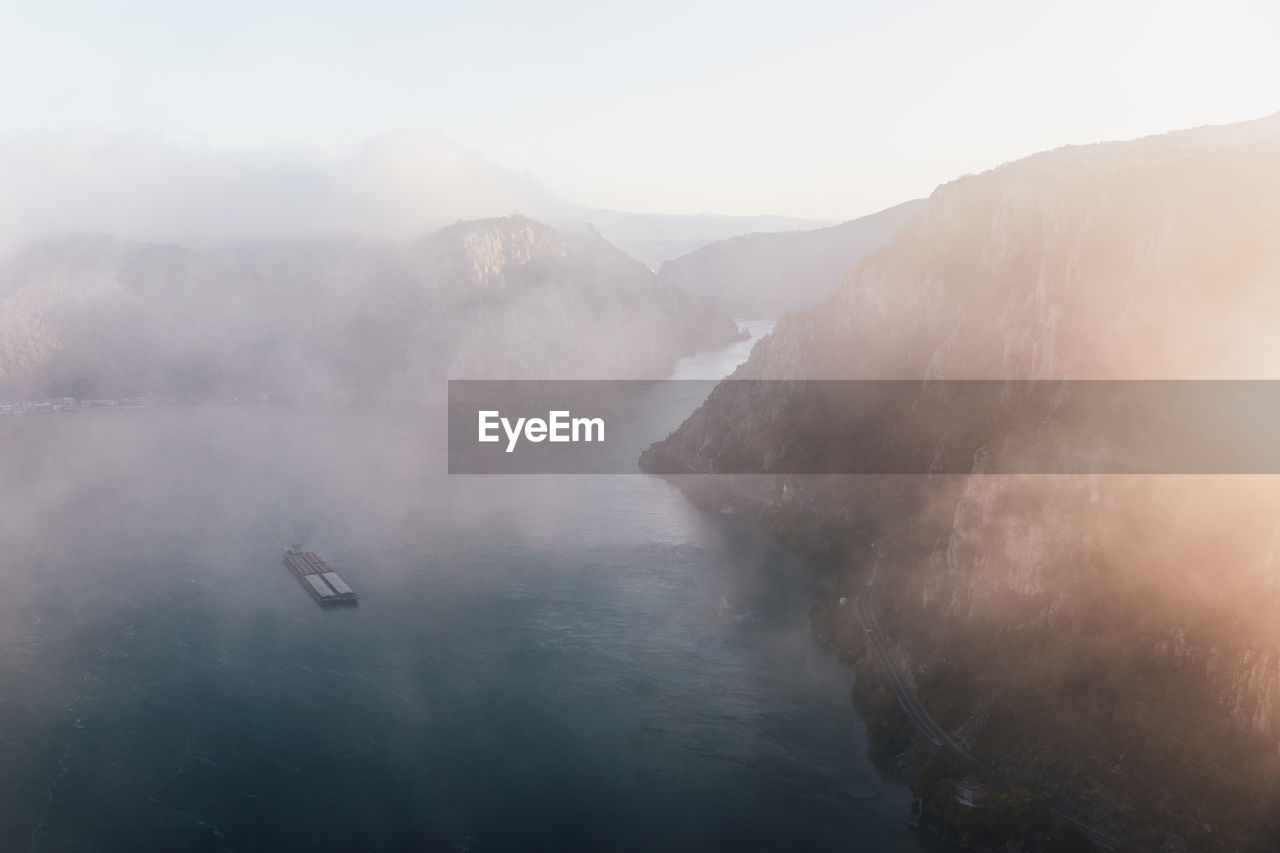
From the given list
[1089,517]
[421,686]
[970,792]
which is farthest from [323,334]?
[970,792]

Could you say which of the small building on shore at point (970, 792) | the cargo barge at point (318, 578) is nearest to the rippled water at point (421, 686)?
the cargo barge at point (318, 578)

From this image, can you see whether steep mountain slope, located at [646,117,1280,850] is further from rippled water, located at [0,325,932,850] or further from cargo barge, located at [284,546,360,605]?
cargo barge, located at [284,546,360,605]

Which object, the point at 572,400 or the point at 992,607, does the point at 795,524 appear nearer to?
the point at 992,607

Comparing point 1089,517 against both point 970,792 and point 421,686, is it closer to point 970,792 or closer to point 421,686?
point 970,792

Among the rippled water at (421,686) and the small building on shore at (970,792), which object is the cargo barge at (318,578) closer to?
the rippled water at (421,686)

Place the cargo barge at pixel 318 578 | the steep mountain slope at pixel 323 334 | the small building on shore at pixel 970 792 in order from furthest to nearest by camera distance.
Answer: the steep mountain slope at pixel 323 334, the cargo barge at pixel 318 578, the small building on shore at pixel 970 792

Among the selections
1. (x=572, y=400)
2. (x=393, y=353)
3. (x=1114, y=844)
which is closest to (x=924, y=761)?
(x=1114, y=844)

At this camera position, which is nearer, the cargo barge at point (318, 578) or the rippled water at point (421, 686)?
the rippled water at point (421, 686)
